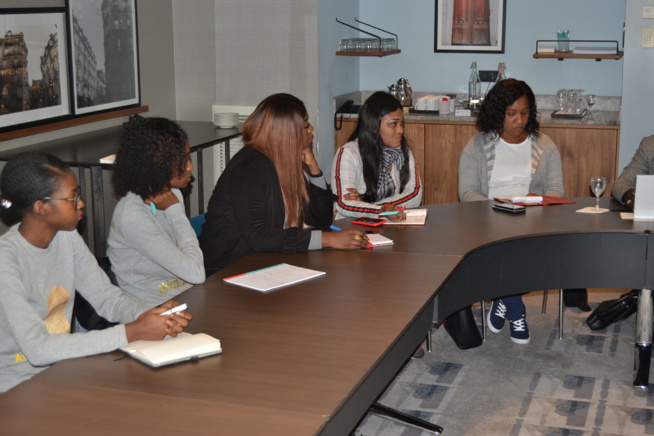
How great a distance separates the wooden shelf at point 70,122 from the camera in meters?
4.01

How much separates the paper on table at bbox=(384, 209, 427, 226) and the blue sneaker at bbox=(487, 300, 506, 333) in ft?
2.77

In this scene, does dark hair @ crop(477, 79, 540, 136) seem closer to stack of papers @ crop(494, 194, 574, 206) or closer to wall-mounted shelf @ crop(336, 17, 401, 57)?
stack of papers @ crop(494, 194, 574, 206)

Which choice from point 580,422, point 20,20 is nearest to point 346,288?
point 580,422

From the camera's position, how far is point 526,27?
5.89 metres

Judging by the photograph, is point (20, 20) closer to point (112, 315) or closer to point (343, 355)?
point (112, 315)

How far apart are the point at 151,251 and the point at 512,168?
2.18m

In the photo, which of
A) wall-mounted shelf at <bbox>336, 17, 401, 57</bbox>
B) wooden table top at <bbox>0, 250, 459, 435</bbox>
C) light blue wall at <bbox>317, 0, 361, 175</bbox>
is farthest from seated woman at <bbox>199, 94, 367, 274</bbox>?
wall-mounted shelf at <bbox>336, 17, 401, 57</bbox>

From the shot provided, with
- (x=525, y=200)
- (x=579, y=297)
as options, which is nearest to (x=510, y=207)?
(x=525, y=200)

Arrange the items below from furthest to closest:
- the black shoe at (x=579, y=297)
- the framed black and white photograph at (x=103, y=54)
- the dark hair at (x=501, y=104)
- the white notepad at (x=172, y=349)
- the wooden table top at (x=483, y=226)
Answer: the framed black and white photograph at (x=103, y=54)
the black shoe at (x=579, y=297)
the dark hair at (x=501, y=104)
the wooden table top at (x=483, y=226)
the white notepad at (x=172, y=349)

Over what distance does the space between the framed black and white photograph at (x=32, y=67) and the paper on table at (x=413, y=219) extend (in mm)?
2021

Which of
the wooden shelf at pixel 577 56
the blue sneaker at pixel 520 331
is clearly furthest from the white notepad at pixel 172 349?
the wooden shelf at pixel 577 56

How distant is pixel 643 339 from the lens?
3.42 metres

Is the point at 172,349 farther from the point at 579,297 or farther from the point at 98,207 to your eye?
the point at 579,297

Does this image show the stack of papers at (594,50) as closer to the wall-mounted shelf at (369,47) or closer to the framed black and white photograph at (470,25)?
the framed black and white photograph at (470,25)
